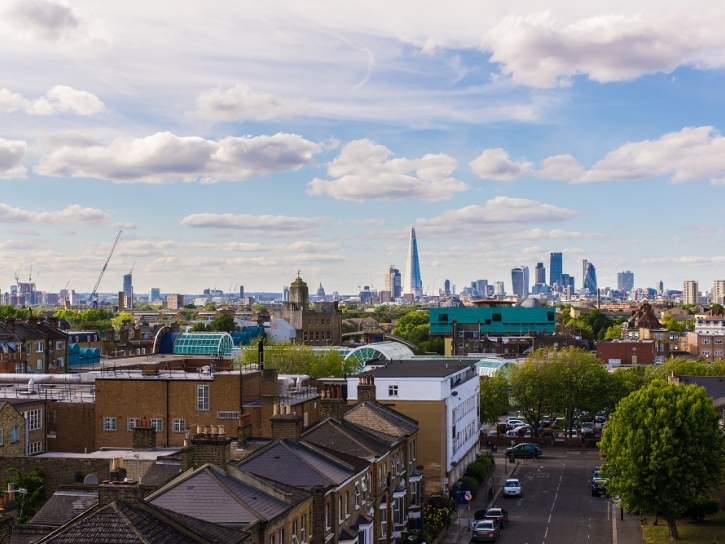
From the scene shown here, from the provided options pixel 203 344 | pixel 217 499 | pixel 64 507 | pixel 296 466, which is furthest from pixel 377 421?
pixel 203 344

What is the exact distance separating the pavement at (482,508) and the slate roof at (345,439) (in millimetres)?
9624

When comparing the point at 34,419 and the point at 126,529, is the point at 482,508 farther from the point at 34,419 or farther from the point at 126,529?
the point at 126,529

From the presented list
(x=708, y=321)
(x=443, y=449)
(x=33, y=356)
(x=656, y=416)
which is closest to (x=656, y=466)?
(x=656, y=416)

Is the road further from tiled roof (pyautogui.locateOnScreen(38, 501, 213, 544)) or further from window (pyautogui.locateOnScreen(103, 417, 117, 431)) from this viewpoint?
tiled roof (pyautogui.locateOnScreen(38, 501, 213, 544))

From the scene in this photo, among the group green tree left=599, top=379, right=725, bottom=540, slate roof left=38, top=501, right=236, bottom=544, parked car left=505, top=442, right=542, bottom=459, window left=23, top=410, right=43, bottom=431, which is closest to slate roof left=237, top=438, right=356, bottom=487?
slate roof left=38, top=501, right=236, bottom=544

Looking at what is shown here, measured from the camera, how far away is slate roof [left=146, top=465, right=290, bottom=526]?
32812 mm

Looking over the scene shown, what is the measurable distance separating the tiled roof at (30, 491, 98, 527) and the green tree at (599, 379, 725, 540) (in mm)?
36057

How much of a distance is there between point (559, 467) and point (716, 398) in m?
17.3

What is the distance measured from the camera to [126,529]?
2658 cm

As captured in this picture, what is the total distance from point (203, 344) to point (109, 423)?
232 feet

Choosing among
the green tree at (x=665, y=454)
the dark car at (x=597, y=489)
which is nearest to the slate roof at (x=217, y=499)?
the green tree at (x=665, y=454)

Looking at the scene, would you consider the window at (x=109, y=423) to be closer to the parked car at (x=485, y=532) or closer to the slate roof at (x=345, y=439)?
the slate roof at (x=345, y=439)

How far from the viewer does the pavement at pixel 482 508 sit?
59812mm

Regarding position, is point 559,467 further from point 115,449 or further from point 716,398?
point 115,449
